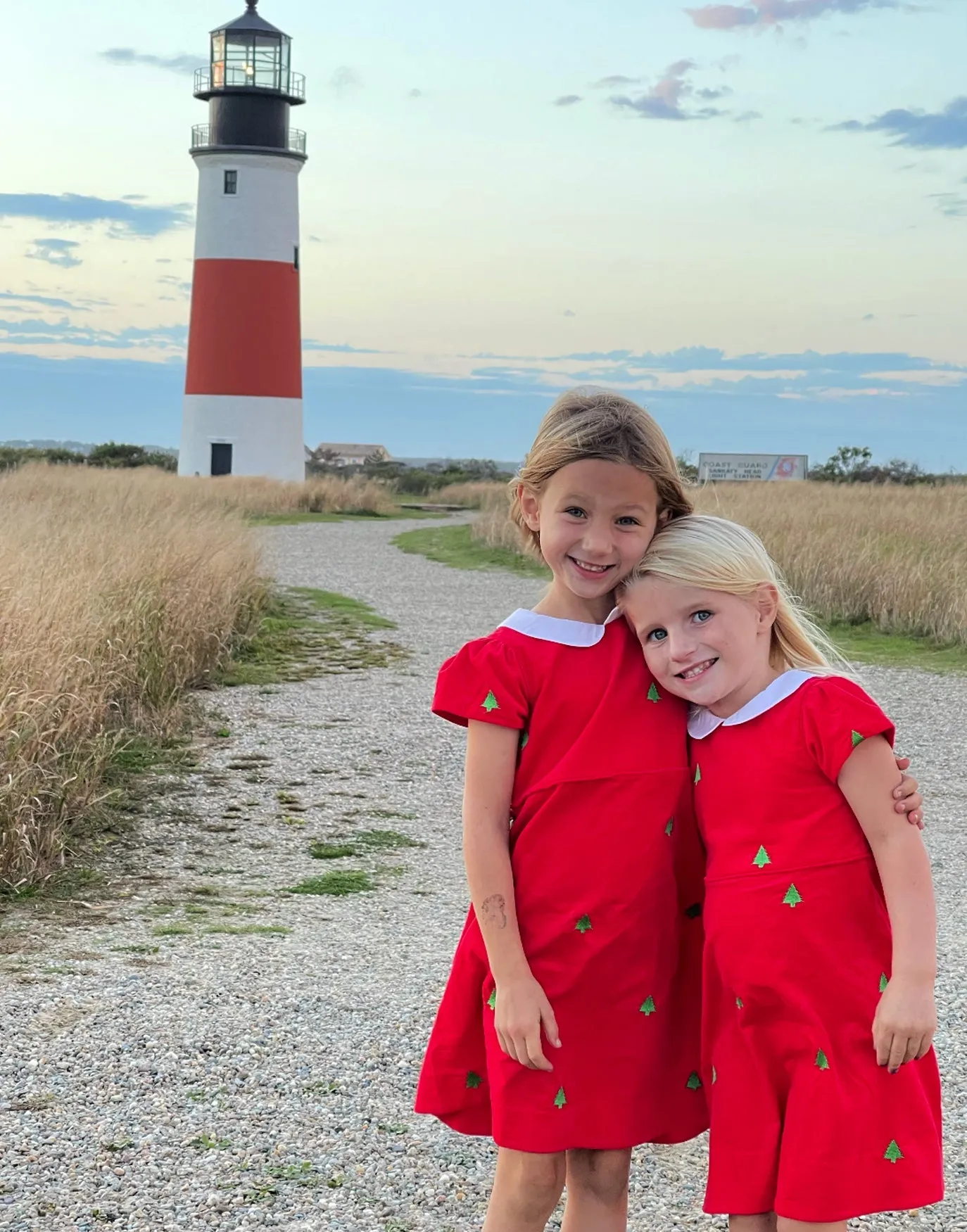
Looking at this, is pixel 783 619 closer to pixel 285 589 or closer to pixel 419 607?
pixel 419 607

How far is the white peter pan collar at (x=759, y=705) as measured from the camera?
180 centimetres

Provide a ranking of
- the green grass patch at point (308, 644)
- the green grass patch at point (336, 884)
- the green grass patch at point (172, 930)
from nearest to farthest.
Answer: the green grass patch at point (172, 930), the green grass patch at point (336, 884), the green grass patch at point (308, 644)

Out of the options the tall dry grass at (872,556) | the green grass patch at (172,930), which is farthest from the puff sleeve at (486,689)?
the tall dry grass at (872,556)

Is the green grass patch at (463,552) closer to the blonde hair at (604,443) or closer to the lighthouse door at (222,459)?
the lighthouse door at (222,459)

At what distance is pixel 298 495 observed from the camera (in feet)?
84.7

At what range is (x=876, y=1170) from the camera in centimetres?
166

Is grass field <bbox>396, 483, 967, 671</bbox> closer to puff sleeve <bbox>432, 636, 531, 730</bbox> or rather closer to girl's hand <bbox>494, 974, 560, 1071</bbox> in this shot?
puff sleeve <bbox>432, 636, 531, 730</bbox>

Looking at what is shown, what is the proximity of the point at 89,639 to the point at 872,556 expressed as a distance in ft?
27.1

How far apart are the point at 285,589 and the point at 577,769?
1154cm

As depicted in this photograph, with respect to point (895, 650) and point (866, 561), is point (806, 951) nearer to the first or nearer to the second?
point (895, 650)

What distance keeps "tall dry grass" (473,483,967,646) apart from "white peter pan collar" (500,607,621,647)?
8173 mm

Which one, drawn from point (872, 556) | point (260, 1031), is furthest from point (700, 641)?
point (872, 556)

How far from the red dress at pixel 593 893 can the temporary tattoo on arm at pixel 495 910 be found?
1.8 inches

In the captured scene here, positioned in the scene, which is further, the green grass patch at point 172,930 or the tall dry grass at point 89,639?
the tall dry grass at point 89,639
